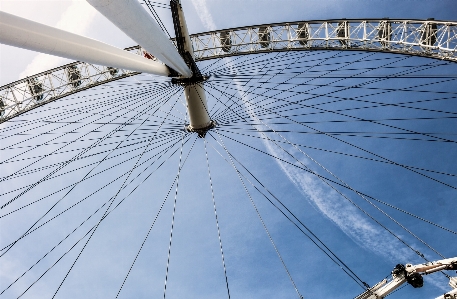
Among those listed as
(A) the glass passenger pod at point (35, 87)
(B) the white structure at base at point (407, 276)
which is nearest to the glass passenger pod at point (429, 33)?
(B) the white structure at base at point (407, 276)

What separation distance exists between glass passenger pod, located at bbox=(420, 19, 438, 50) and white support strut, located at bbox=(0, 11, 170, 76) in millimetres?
13955

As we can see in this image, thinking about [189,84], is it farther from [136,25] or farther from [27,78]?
[27,78]

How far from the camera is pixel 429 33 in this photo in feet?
43.5

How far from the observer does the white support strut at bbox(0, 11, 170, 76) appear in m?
2.23

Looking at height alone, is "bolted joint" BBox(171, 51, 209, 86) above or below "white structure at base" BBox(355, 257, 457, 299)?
above

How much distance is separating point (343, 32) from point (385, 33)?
1947mm

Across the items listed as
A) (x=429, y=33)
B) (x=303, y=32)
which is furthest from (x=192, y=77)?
(x=429, y=33)

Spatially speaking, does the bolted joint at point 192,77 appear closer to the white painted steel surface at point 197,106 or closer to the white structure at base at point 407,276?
the white painted steel surface at point 197,106

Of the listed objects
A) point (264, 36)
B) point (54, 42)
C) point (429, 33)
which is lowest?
point (54, 42)

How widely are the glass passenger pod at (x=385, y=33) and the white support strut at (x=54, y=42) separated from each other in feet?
46.3

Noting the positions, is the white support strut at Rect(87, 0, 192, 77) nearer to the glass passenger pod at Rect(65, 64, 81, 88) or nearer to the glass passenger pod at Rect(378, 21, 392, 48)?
the glass passenger pod at Rect(378, 21, 392, 48)

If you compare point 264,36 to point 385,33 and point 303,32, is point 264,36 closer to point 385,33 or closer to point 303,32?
point 303,32

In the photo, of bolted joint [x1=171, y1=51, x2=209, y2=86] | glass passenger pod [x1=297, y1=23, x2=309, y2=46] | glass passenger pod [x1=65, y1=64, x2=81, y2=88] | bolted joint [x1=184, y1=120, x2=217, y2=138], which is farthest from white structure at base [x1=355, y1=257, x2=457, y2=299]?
glass passenger pod [x1=65, y1=64, x2=81, y2=88]

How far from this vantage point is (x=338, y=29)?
1549 centimetres
